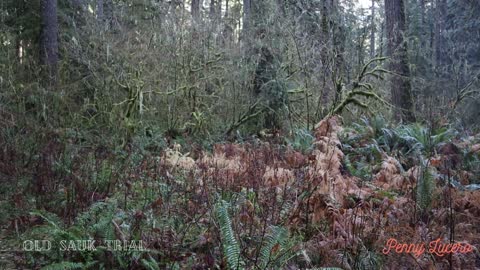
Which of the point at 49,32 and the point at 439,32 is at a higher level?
the point at 439,32

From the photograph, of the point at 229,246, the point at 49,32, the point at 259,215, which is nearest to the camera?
the point at 229,246

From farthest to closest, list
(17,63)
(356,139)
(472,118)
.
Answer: (472,118) → (17,63) → (356,139)

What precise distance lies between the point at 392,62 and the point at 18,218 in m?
8.04

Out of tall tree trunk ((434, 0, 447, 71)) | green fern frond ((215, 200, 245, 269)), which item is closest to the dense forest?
green fern frond ((215, 200, 245, 269))

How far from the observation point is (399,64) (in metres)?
9.13

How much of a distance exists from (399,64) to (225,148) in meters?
4.60

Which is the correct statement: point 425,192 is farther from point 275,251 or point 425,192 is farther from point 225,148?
point 225,148

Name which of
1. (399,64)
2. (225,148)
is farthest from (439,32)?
(225,148)

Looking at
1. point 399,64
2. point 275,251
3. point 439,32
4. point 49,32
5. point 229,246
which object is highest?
point 439,32

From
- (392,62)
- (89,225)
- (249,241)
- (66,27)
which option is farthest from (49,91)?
(392,62)

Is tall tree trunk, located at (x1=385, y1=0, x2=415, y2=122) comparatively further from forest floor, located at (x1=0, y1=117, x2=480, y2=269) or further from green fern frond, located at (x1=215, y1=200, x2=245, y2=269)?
green fern frond, located at (x1=215, y1=200, x2=245, y2=269)

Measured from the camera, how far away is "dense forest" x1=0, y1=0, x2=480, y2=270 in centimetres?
297

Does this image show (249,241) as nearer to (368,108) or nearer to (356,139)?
(356,139)

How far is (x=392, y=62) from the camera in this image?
9102mm
